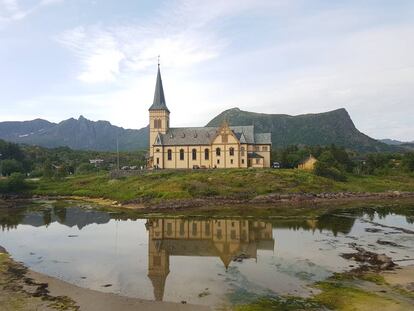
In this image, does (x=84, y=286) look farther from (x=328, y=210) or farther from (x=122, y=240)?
(x=328, y=210)

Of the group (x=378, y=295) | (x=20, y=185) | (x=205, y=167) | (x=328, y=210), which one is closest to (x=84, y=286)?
(x=378, y=295)

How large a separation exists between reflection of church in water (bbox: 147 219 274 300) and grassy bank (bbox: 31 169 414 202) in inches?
684

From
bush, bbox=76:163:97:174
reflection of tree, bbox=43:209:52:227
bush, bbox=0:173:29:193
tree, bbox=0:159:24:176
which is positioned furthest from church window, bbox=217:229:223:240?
tree, bbox=0:159:24:176

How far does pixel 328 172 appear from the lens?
85375 millimetres

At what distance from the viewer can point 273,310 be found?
2266 centimetres

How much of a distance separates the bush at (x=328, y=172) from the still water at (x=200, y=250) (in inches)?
900

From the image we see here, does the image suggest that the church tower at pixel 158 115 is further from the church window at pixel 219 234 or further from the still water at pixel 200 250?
the church window at pixel 219 234

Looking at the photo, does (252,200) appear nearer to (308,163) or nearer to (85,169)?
(308,163)

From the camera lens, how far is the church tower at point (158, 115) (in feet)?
311

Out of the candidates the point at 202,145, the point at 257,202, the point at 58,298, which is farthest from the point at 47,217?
the point at 58,298

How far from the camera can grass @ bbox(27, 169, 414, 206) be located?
72500 mm

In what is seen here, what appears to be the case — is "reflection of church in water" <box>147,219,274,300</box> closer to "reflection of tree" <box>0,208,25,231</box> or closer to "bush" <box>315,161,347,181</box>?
"reflection of tree" <box>0,208,25,231</box>

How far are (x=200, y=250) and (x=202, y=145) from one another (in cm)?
5379

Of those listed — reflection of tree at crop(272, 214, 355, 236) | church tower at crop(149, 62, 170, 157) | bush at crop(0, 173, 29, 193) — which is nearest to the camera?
reflection of tree at crop(272, 214, 355, 236)
